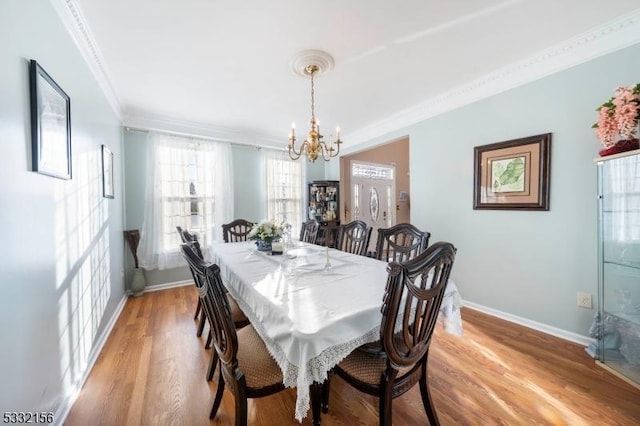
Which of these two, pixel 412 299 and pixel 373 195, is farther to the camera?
pixel 373 195

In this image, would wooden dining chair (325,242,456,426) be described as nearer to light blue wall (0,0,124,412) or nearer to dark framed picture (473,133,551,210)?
light blue wall (0,0,124,412)

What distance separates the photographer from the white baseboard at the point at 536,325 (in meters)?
2.14

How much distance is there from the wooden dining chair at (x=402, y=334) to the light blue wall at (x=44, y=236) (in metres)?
1.45

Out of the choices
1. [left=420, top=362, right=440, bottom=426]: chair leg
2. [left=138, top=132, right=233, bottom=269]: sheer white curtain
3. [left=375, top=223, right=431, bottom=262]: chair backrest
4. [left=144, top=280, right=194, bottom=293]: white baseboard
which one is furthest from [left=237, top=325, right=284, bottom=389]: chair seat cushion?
[left=144, top=280, right=194, bottom=293]: white baseboard

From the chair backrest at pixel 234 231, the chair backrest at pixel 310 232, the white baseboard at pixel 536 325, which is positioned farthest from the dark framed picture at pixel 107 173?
the white baseboard at pixel 536 325

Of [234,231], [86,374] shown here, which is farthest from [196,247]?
[234,231]

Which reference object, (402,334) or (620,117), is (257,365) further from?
(620,117)

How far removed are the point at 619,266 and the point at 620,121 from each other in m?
1.04

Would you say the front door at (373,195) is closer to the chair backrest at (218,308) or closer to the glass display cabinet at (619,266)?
the glass display cabinet at (619,266)

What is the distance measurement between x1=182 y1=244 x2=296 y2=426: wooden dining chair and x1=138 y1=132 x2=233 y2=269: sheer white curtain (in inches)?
118

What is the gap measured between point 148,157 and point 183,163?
45 cm

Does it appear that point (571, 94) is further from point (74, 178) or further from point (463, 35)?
point (74, 178)

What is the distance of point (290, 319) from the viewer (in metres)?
1.02

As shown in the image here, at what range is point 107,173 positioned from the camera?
2.54m
